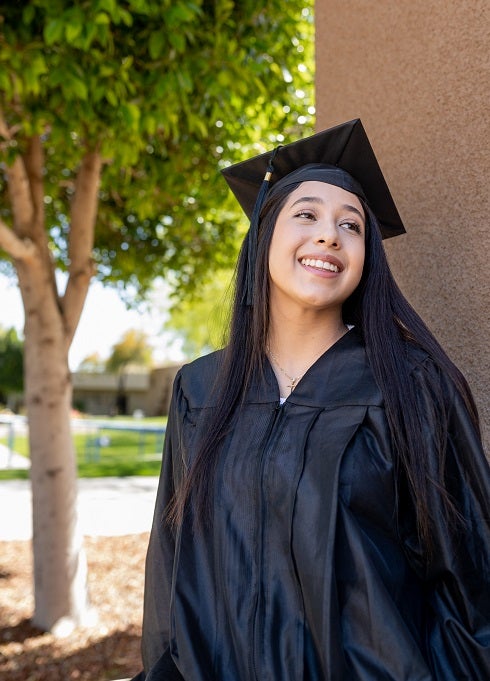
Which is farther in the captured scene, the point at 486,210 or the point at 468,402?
the point at 486,210

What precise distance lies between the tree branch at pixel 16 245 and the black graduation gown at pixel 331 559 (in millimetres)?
3050

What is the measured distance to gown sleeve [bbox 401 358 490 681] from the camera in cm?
158

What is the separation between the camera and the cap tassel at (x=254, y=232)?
2070mm

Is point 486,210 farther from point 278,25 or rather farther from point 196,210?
point 196,210

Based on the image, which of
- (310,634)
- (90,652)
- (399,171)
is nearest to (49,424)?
(90,652)

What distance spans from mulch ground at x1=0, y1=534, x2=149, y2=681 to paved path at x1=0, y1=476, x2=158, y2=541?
0.55 meters

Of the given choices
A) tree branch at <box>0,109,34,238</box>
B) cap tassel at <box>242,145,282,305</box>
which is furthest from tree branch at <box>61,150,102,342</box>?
cap tassel at <box>242,145,282,305</box>

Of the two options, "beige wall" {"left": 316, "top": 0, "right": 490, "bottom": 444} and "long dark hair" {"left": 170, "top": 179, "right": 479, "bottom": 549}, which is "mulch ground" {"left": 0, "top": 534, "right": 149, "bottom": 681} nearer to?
"long dark hair" {"left": 170, "top": 179, "right": 479, "bottom": 549}

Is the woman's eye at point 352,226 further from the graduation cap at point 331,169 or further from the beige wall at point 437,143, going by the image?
the beige wall at point 437,143

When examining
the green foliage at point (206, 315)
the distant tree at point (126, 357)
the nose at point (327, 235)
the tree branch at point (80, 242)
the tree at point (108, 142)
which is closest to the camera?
the nose at point (327, 235)

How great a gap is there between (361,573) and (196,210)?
4370mm

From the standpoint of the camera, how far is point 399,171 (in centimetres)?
257

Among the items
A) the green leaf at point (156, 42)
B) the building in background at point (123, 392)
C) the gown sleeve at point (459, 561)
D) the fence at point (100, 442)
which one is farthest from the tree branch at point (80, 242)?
the building in background at point (123, 392)

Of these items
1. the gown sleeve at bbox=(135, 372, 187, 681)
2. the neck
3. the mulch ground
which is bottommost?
the mulch ground
